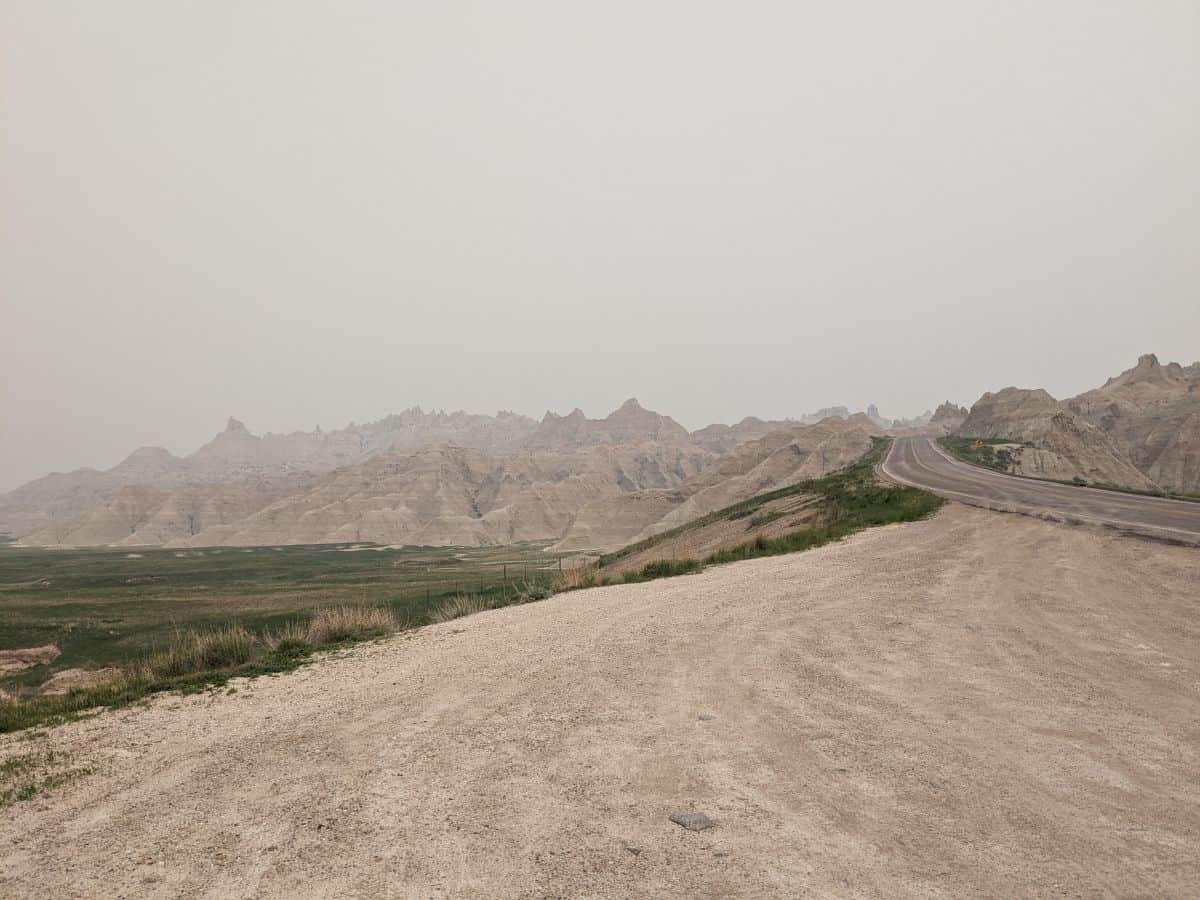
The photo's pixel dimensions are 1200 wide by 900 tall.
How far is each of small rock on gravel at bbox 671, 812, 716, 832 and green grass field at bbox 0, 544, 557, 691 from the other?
12962 millimetres

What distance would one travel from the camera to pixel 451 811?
4.94m

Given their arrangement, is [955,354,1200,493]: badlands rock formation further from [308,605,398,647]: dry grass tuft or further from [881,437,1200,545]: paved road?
[308,605,398,647]: dry grass tuft

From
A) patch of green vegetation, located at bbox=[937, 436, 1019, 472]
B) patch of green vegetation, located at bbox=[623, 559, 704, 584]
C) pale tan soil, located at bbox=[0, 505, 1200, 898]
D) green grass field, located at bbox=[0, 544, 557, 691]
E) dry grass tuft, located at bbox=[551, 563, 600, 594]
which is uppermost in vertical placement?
patch of green vegetation, located at bbox=[937, 436, 1019, 472]

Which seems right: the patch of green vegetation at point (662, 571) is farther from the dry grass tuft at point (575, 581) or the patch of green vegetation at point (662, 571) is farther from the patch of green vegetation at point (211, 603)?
the patch of green vegetation at point (211, 603)

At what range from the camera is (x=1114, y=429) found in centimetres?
8344

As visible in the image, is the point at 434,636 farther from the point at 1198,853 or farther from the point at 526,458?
the point at 526,458

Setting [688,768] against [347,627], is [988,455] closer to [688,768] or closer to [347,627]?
[347,627]

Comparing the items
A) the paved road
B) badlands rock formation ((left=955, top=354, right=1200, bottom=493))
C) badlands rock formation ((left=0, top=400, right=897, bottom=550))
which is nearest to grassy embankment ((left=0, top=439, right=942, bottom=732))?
the paved road

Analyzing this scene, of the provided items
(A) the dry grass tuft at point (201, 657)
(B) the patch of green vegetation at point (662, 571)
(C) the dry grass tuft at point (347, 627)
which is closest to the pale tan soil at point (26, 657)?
(A) the dry grass tuft at point (201, 657)

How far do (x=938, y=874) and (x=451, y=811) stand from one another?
3.83 metres

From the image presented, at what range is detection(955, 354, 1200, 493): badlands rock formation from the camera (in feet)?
190

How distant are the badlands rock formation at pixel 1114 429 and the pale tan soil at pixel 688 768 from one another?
54.1 m

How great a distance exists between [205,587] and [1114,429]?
5324 inches

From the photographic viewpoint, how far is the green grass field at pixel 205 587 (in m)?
42.5
